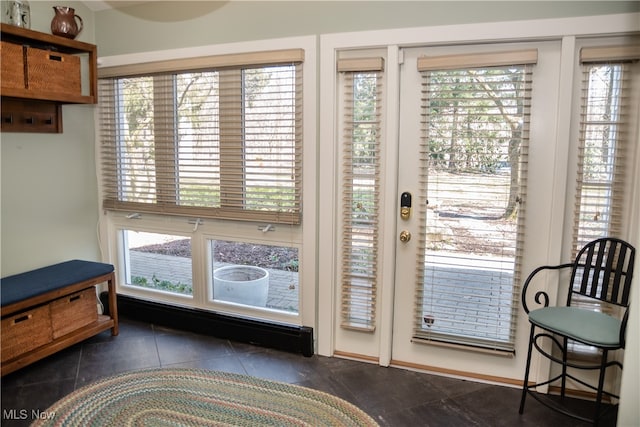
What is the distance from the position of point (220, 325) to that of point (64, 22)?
219 centimetres

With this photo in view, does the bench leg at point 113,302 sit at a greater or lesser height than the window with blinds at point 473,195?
lesser

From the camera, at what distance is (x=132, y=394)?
2422 mm

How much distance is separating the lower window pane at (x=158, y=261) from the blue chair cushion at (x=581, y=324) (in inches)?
91.0

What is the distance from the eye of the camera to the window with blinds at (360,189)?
104 inches

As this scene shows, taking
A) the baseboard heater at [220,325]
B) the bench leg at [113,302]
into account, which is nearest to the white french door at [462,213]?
the baseboard heater at [220,325]

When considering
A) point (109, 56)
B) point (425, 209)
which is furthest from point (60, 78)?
point (425, 209)

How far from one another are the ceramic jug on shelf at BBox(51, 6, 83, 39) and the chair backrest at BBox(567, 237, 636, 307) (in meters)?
3.24

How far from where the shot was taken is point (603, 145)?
7.58ft

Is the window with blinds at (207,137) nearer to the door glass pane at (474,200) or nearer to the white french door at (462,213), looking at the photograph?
the white french door at (462,213)

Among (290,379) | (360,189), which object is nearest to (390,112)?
(360,189)

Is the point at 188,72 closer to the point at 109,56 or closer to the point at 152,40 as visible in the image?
the point at 152,40

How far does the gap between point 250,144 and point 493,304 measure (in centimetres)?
175

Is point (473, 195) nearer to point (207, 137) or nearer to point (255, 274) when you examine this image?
point (255, 274)

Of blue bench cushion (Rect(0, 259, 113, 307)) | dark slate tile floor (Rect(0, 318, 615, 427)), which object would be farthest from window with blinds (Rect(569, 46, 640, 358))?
→ blue bench cushion (Rect(0, 259, 113, 307))
